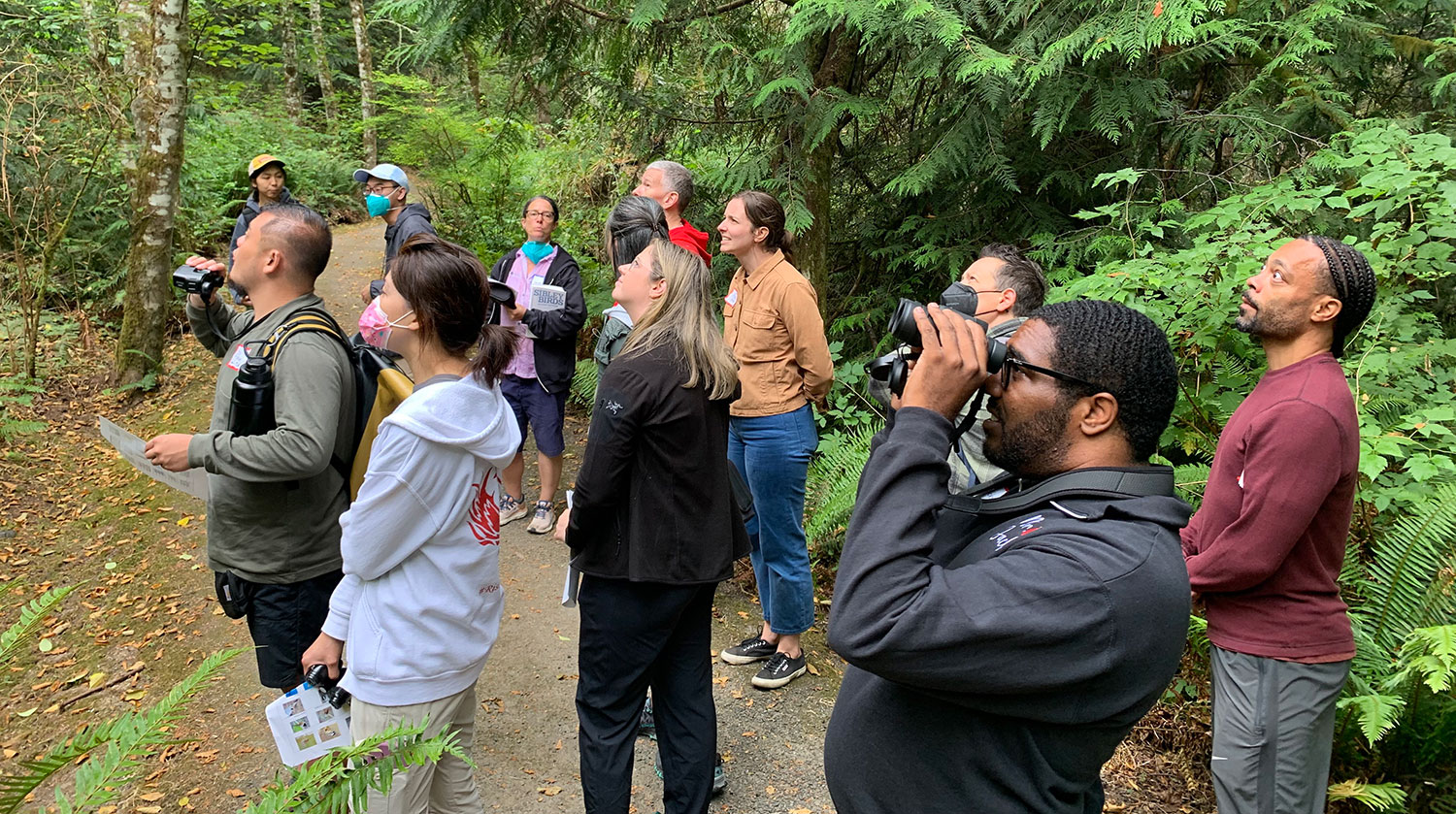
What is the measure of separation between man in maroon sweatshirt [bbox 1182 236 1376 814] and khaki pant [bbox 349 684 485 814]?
7.98 ft

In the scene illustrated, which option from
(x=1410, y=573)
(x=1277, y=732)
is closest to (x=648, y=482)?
(x=1277, y=732)

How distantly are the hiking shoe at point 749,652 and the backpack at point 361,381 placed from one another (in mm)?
2265

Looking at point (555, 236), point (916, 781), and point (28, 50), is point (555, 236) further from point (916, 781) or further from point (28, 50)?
point (916, 781)

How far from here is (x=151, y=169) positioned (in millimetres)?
7832

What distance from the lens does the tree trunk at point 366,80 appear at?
15906 mm

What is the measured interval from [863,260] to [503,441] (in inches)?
183

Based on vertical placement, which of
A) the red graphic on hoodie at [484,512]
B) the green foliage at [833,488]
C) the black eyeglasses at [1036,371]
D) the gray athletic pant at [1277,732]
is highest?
the black eyeglasses at [1036,371]

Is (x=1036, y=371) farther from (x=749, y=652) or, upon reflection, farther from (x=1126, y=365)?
(x=749, y=652)

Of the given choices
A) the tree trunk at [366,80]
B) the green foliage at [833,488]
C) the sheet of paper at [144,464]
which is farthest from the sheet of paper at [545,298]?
the tree trunk at [366,80]

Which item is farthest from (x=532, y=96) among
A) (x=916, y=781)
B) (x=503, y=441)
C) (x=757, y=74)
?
(x=916, y=781)

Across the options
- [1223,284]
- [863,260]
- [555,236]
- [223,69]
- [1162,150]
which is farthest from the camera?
[223,69]

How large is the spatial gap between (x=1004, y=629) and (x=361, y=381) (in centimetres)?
245

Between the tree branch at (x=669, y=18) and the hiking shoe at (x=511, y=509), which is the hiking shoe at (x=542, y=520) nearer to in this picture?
the hiking shoe at (x=511, y=509)

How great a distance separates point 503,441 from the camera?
2.67 m
